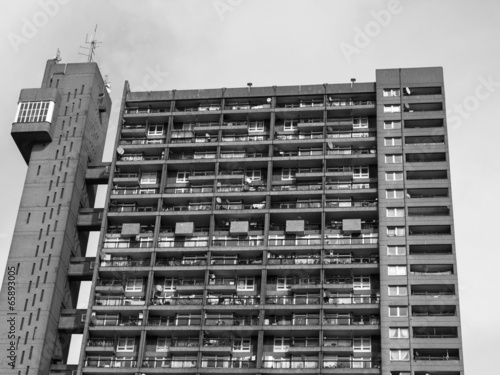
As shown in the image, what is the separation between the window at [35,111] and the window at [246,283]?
110 ft

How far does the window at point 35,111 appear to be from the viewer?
131 meters

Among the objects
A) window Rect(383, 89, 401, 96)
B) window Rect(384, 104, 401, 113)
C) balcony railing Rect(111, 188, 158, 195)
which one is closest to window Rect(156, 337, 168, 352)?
balcony railing Rect(111, 188, 158, 195)

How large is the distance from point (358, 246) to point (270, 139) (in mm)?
18991

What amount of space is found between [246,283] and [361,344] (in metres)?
15.2

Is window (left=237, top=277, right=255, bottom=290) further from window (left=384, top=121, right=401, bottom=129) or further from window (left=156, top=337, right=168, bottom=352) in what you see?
window (left=384, top=121, right=401, bottom=129)

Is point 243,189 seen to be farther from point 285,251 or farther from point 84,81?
point 84,81

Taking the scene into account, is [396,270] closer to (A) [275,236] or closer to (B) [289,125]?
(A) [275,236]

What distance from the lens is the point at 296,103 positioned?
132375mm

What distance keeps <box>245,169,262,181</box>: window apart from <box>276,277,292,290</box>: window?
592 inches

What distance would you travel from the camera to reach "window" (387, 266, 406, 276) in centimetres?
11494

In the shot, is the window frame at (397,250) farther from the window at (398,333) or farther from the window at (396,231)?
the window at (398,333)

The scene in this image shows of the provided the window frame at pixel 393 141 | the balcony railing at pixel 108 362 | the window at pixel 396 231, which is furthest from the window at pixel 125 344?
the window frame at pixel 393 141

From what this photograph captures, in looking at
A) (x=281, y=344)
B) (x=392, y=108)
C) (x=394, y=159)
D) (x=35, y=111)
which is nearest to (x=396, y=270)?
(x=394, y=159)

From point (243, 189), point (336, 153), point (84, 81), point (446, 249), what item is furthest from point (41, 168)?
point (446, 249)
